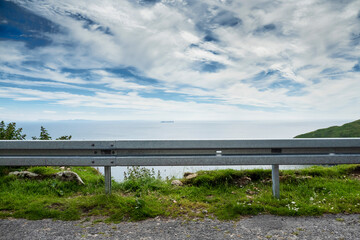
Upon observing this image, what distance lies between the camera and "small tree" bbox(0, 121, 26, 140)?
607 cm

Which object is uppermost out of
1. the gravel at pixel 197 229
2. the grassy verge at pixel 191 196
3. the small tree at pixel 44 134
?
the small tree at pixel 44 134

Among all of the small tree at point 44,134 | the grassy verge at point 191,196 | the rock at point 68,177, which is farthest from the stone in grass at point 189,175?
the small tree at point 44,134

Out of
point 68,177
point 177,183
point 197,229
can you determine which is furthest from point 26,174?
point 197,229

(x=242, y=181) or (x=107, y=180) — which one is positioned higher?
(x=107, y=180)

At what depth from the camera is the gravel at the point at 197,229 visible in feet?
8.41

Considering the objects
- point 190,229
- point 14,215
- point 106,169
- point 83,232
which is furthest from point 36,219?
point 190,229

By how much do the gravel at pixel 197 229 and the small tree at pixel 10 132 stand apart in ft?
12.8

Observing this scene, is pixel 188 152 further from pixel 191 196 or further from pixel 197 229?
pixel 197 229

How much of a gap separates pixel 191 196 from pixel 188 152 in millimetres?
695

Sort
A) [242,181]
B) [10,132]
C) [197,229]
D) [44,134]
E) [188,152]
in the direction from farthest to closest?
1. [44,134]
2. [10,132]
3. [242,181]
4. [188,152]
5. [197,229]

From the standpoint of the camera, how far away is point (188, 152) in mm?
3619

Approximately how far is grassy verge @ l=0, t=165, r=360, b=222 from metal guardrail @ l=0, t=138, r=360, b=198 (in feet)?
1.31

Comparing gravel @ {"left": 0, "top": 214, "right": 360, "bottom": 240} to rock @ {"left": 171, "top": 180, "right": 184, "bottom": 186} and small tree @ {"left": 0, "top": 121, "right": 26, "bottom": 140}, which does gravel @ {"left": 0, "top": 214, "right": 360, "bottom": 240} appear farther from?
small tree @ {"left": 0, "top": 121, "right": 26, "bottom": 140}

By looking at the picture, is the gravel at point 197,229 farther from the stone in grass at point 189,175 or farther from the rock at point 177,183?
the stone in grass at point 189,175
